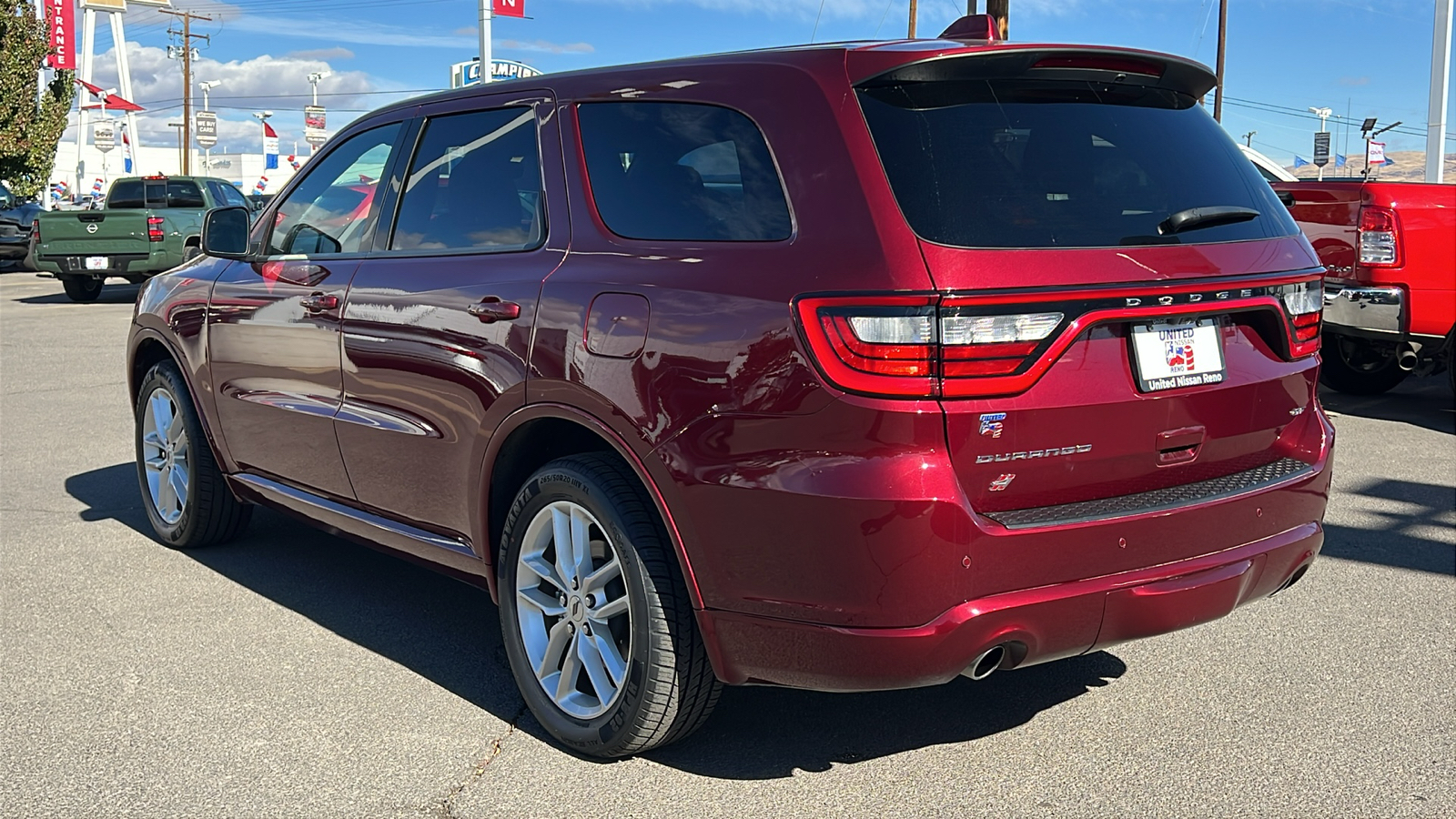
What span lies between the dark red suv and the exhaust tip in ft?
0.05

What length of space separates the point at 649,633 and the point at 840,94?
136cm

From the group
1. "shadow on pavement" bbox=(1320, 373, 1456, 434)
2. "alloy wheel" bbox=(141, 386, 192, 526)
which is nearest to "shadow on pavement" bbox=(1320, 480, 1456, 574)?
"shadow on pavement" bbox=(1320, 373, 1456, 434)

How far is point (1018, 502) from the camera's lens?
2.93 meters

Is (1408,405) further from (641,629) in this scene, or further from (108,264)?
(108,264)

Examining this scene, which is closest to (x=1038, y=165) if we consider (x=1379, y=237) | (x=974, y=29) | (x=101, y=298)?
(x=974, y=29)

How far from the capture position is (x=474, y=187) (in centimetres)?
404

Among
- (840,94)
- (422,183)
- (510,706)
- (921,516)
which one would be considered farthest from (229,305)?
(921,516)

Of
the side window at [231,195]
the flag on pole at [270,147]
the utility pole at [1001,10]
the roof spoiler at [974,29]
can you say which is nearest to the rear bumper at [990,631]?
the roof spoiler at [974,29]

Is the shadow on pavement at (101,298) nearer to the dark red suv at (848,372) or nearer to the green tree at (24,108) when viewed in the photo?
the green tree at (24,108)

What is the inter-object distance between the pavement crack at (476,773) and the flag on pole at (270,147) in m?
70.0

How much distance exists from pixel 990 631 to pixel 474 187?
2108 millimetres

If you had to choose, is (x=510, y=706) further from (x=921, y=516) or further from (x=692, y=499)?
(x=921, y=516)

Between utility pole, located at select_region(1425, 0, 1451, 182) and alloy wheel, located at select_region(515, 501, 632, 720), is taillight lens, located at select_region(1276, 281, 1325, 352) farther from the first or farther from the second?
utility pole, located at select_region(1425, 0, 1451, 182)

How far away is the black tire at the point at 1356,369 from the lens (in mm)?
9359
